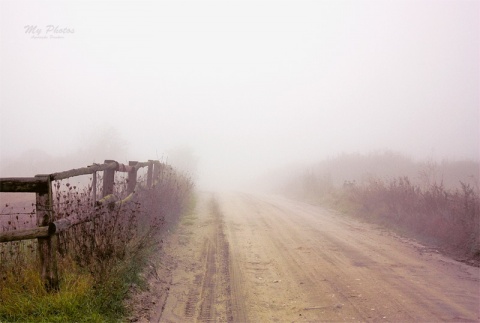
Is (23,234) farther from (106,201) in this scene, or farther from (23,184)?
(106,201)

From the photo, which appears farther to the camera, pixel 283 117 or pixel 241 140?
pixel 283 117

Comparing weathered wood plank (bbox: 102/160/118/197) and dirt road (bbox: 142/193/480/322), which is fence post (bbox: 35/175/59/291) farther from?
weathered wood plank (bbox: 102/160/118/197)

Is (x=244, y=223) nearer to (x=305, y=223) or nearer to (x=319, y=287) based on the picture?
(x=305, y=223)

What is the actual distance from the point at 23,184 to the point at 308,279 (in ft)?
15.9

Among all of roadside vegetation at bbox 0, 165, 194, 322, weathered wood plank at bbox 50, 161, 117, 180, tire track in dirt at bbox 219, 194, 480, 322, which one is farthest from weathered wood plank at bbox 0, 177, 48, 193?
tire track in dirt at bbox 219, 194, 480, 322

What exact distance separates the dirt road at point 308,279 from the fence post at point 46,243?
145cm

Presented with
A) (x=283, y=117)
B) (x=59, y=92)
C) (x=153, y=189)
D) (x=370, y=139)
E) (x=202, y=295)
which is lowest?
(x=202, y=295)

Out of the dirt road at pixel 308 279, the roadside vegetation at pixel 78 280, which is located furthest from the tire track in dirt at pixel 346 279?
the roadside vegetation at pixel 78 280

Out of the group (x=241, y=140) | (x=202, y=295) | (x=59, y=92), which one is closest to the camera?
(x=202, y=295)

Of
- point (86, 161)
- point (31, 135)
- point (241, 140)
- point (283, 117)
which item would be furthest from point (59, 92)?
point (86, 161)

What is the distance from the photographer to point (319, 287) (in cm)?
562

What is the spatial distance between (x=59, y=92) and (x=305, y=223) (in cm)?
15182

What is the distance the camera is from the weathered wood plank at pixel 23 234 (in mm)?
3427

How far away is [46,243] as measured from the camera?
3.81 metres
